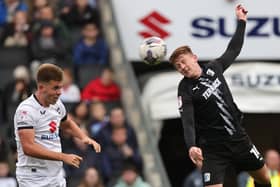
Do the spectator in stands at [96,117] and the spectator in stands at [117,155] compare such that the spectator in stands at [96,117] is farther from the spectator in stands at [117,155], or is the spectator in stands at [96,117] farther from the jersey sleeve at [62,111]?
the jersey sleeve at [62,111]

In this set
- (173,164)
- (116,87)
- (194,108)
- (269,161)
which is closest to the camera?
(194,108)

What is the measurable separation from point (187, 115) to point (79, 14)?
709 cm

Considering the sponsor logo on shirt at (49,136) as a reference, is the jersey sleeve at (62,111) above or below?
above

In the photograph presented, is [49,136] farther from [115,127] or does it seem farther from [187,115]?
[115,127]

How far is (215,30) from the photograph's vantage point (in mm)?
19312

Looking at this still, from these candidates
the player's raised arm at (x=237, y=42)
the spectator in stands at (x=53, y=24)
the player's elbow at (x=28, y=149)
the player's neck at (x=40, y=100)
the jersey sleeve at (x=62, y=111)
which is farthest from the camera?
the spectator in stands at (x=53, y=24)

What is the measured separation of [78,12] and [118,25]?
0.66 meters

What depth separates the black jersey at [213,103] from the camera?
1272cm

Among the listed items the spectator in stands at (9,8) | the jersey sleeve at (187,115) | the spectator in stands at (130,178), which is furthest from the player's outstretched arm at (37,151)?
the spectator in stands at (9,8)

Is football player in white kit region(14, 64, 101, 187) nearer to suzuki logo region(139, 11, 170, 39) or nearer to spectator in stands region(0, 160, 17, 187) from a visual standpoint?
spectator in stands region(0, 160, 17, 187)

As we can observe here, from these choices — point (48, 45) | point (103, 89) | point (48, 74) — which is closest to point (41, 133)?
point (48, 74)

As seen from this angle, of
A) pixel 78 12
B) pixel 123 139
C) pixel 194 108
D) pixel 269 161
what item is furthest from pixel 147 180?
pixel 194 108

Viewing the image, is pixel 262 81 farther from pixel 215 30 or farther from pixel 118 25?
pixel 118 25

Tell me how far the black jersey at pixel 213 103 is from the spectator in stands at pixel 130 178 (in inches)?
159
